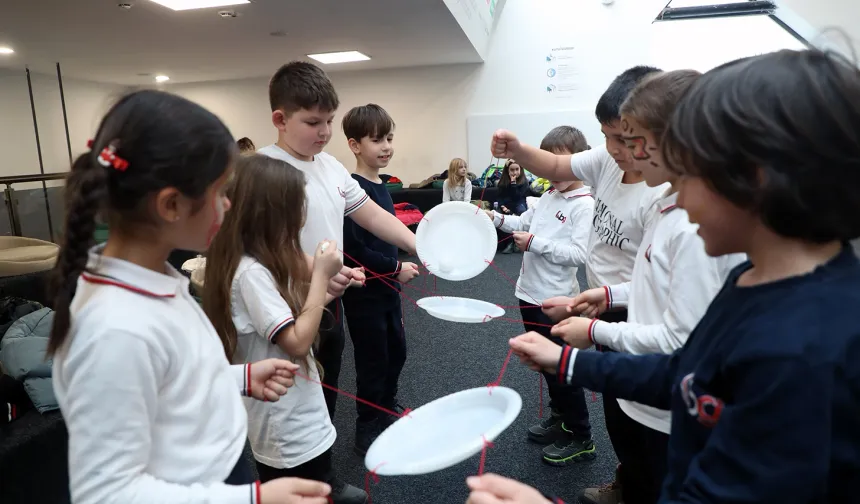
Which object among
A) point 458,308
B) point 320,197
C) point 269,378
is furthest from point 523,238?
point 269,378

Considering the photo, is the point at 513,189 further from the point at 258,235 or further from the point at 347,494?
the point at 258,235

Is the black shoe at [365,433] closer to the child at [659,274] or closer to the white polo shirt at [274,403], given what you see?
the white polo shirt at [274,403]

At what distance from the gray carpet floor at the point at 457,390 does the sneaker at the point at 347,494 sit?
0.07 meters

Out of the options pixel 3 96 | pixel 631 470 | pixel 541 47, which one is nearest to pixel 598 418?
pixel 631 470

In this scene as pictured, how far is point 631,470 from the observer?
4.62 ft

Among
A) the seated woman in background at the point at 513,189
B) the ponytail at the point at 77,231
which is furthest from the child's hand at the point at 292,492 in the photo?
the seated woman in background at the point at 513,189

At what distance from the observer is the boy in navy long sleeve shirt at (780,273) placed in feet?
1.70

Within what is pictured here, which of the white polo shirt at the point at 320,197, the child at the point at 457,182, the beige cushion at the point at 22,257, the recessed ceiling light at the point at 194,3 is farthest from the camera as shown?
the child at the point at 457,182

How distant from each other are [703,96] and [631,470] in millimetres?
1160

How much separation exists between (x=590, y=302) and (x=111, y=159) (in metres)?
1.19

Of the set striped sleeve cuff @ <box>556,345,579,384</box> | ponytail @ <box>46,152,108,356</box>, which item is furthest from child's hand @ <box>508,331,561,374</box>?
ponytail @ <box>46,152,108,356</box>

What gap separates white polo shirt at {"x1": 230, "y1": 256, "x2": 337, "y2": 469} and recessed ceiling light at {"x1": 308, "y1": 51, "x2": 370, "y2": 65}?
5.78 meters

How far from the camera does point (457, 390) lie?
2.67 meters

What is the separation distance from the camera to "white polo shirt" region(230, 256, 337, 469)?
119cm
